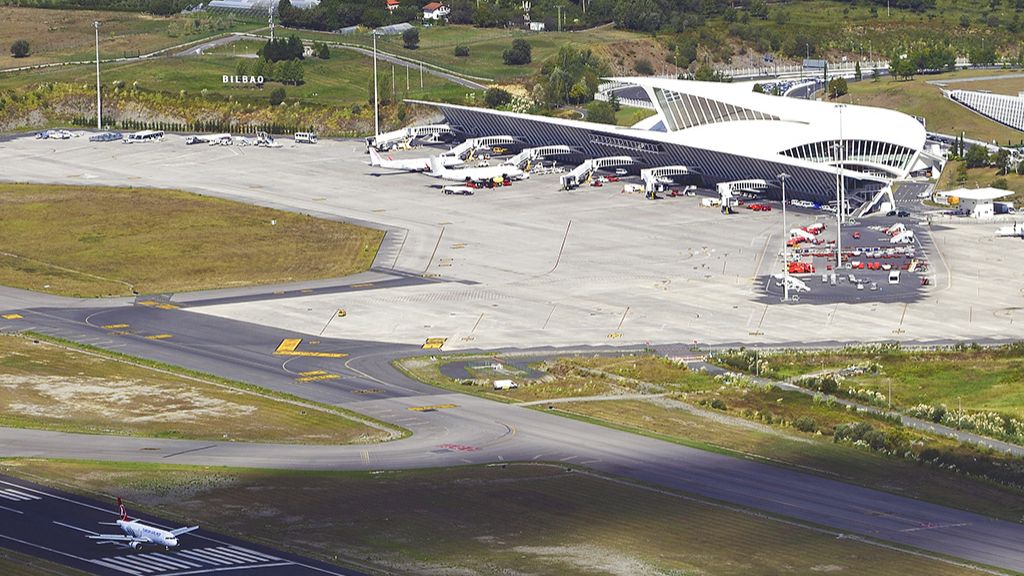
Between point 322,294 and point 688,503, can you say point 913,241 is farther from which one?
point 688,503

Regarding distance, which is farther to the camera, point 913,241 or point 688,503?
point 913,241

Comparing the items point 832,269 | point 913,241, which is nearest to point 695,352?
point 832,269

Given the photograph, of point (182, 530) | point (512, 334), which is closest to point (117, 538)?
point (182, 530)

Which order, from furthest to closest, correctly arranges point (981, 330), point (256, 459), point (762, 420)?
point (981, 330) < point (762, 420) < point (256, 459)

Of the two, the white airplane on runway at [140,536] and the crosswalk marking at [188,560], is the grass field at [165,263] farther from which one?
the crosswalk marking at [188,560]

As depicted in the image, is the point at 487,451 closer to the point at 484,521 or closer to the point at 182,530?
the point at 484,521

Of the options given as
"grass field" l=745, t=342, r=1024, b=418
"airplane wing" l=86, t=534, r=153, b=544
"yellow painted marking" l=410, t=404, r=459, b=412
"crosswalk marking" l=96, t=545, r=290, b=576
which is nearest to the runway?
"yellow painted marking" l=410, t=404, r=459, b=412
